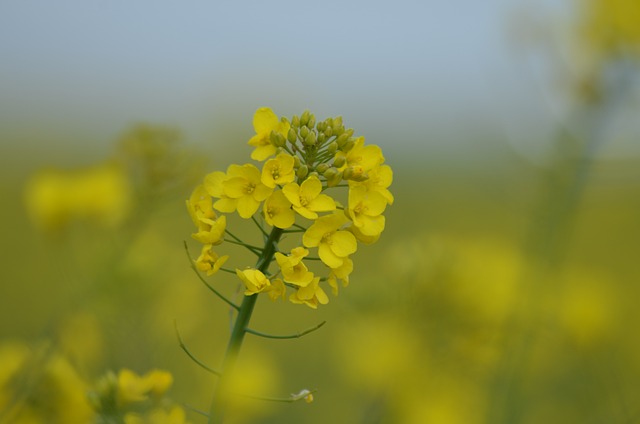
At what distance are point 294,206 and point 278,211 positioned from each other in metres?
Result: 0.05

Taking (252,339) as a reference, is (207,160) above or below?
above

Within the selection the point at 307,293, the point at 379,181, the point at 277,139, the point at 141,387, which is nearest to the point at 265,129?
the point at 277,139

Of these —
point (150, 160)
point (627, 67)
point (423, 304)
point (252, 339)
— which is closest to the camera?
point (150, 160)

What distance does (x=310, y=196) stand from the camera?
58.5 inches

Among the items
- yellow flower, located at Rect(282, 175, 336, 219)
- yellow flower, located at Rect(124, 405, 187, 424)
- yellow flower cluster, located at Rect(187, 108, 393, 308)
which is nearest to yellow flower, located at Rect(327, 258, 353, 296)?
yellow flower cluster, located at Rect(187, 108, 393, 308)

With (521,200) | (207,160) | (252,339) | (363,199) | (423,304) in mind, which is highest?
(363,199)

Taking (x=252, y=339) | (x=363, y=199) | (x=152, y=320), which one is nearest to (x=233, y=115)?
(x=252, y=339)

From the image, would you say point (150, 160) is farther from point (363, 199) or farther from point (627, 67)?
point (627, 67)

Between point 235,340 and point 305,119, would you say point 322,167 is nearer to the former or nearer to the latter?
point 305,119

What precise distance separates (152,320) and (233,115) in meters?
14.3

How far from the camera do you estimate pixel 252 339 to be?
5.88 m

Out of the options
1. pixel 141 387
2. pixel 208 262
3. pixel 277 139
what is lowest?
pixel 141 387

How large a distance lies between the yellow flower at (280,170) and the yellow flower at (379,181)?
0.14 m

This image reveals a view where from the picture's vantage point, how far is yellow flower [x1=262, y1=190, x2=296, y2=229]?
1464 mm
